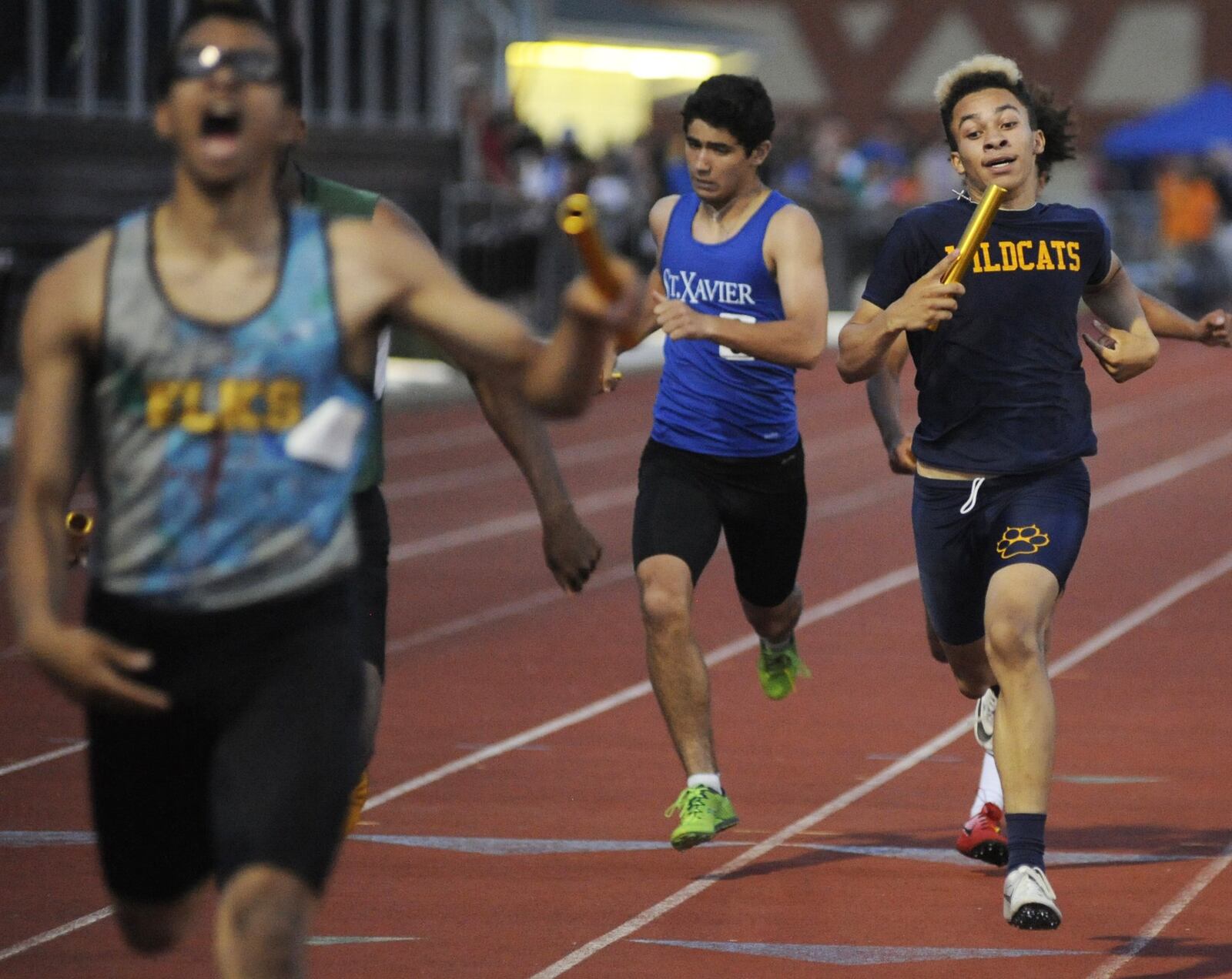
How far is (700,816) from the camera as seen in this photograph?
711 cm

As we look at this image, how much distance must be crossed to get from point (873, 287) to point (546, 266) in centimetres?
2171

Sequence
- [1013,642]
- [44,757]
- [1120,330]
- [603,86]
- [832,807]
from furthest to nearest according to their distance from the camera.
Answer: [603,86] < [44,757] < [832,807] < [1120,330] < [1013,642]

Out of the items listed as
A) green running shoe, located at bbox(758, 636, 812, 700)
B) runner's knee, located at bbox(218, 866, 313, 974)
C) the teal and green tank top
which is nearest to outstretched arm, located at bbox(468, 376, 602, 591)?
the teal and green tank top

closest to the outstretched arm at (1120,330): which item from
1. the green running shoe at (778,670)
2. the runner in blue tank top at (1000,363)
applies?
the runner in blue tank top at (1000,363)

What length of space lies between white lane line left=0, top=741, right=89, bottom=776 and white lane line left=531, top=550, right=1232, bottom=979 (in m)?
2.45

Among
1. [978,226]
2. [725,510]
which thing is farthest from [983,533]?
[725,510]

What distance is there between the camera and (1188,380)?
96.5 feet

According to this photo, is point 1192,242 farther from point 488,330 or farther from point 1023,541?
point 488,330

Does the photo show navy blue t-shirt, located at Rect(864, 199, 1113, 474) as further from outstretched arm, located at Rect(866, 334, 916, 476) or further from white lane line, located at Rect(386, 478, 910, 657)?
white lane line, located at Rect(386, 478, 910, 657)

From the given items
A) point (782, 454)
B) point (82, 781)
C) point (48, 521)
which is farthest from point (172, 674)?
point (82, 781)

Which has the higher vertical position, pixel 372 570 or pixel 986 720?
pixel 372 570

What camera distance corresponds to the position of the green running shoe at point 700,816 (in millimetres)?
7078

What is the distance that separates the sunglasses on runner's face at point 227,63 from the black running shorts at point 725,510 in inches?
134

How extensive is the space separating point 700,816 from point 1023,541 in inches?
46.7
